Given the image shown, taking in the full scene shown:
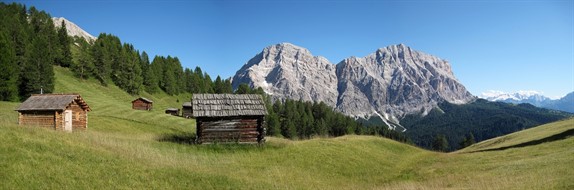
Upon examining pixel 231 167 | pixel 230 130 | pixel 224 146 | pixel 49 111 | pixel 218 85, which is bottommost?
pixel 231 167

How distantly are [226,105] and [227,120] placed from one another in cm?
162

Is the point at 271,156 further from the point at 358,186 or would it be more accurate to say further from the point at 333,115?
the point at 333,115

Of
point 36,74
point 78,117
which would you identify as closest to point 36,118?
point 78,117

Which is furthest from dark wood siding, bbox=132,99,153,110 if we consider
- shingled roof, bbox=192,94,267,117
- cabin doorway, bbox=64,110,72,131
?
shingled roof, bbox=192,94,267,117

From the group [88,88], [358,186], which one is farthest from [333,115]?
[358,186]

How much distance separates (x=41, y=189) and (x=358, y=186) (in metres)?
17.3

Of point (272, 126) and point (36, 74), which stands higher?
point (36, 74)

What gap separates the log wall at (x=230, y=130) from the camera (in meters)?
34.1

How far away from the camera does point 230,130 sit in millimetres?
34875

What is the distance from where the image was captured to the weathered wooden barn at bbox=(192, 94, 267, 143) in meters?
34.2

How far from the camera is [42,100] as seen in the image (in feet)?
131

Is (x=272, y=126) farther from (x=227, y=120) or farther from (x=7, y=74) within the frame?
(x=227, y=120)

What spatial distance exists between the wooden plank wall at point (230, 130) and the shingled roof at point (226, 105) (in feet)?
2.51

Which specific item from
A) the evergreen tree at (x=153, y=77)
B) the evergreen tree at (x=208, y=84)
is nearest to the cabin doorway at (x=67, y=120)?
the evergreen tree at (x=153, y=77)
